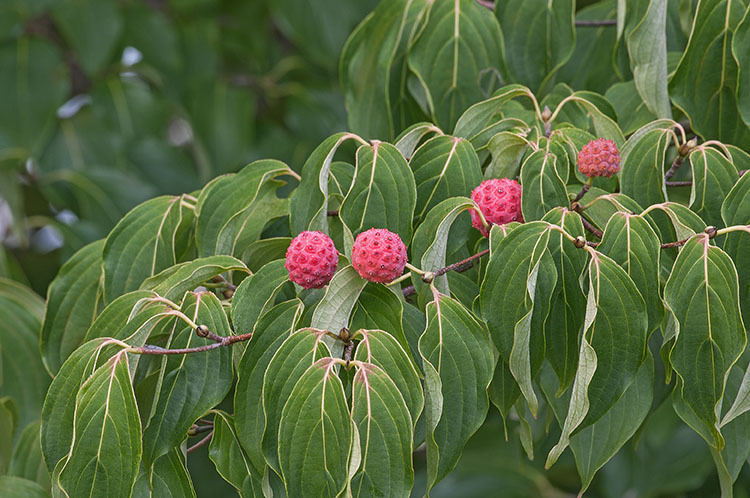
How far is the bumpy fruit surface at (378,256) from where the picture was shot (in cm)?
43

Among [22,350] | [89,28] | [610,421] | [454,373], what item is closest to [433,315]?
[454,373]

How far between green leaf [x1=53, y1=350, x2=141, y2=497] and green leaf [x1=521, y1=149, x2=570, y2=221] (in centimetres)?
24

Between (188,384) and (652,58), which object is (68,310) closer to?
(188,384)

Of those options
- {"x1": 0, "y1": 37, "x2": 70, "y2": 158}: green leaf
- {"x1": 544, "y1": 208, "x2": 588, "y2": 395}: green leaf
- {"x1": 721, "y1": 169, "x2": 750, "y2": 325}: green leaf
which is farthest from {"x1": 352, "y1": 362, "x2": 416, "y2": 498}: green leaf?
{"x1": 0, "y1": 37, "x2": 70, "y2": 158}: green leaf

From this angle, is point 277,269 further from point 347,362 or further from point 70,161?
point 70,161

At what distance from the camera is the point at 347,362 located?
16.6 inches

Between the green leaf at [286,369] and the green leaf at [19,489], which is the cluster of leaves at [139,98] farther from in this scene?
the green leaf at [286,369]

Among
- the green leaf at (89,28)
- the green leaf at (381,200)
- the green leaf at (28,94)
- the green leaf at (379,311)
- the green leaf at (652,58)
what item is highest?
the green leaf at (652,58)

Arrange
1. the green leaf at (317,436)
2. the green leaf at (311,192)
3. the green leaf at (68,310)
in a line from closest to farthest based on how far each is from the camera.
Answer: the green leaf at (317,436) → the green leaf at (311,192) → the green leaf at (68,310)

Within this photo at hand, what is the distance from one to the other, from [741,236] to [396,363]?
207mm

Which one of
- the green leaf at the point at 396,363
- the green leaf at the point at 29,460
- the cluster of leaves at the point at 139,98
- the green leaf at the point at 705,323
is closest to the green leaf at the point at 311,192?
the green leaf at the point at 396,363

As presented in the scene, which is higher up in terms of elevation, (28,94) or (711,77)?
(711,77)

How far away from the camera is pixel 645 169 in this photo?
1.67 feet

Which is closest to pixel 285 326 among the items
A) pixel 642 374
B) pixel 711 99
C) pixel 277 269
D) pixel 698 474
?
pixel 277 269
